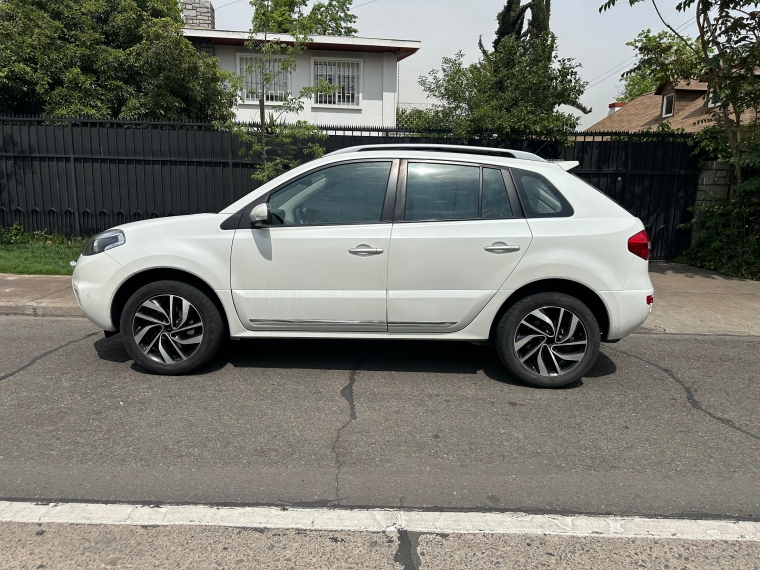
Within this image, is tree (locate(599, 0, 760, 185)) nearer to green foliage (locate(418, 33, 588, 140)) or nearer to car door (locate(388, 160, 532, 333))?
green foliage (locate(418, 33, 588, 140))

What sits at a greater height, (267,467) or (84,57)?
(84,57)

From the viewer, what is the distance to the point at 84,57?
477 inches

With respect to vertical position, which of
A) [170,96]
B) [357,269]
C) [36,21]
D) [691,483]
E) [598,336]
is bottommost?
[691,483]

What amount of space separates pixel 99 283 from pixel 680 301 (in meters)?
7.01

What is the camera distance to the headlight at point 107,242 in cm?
488

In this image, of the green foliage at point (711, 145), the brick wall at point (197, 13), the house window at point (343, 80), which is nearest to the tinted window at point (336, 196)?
the green foliage at point (711, 145)

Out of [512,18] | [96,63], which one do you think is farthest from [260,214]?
[512,18]

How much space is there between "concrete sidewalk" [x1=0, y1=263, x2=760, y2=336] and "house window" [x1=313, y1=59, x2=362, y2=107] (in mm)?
11133

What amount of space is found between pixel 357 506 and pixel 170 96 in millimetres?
11808

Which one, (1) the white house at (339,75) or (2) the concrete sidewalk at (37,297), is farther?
(1) the white house at (339,75)

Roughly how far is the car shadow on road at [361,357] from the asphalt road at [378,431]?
0.03m

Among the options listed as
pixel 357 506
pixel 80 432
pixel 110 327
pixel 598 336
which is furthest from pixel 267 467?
pixel 598 336

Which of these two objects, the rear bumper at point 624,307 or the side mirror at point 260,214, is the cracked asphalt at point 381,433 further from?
the side mirror at point 260,214

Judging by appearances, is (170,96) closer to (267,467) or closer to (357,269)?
(357,269)
